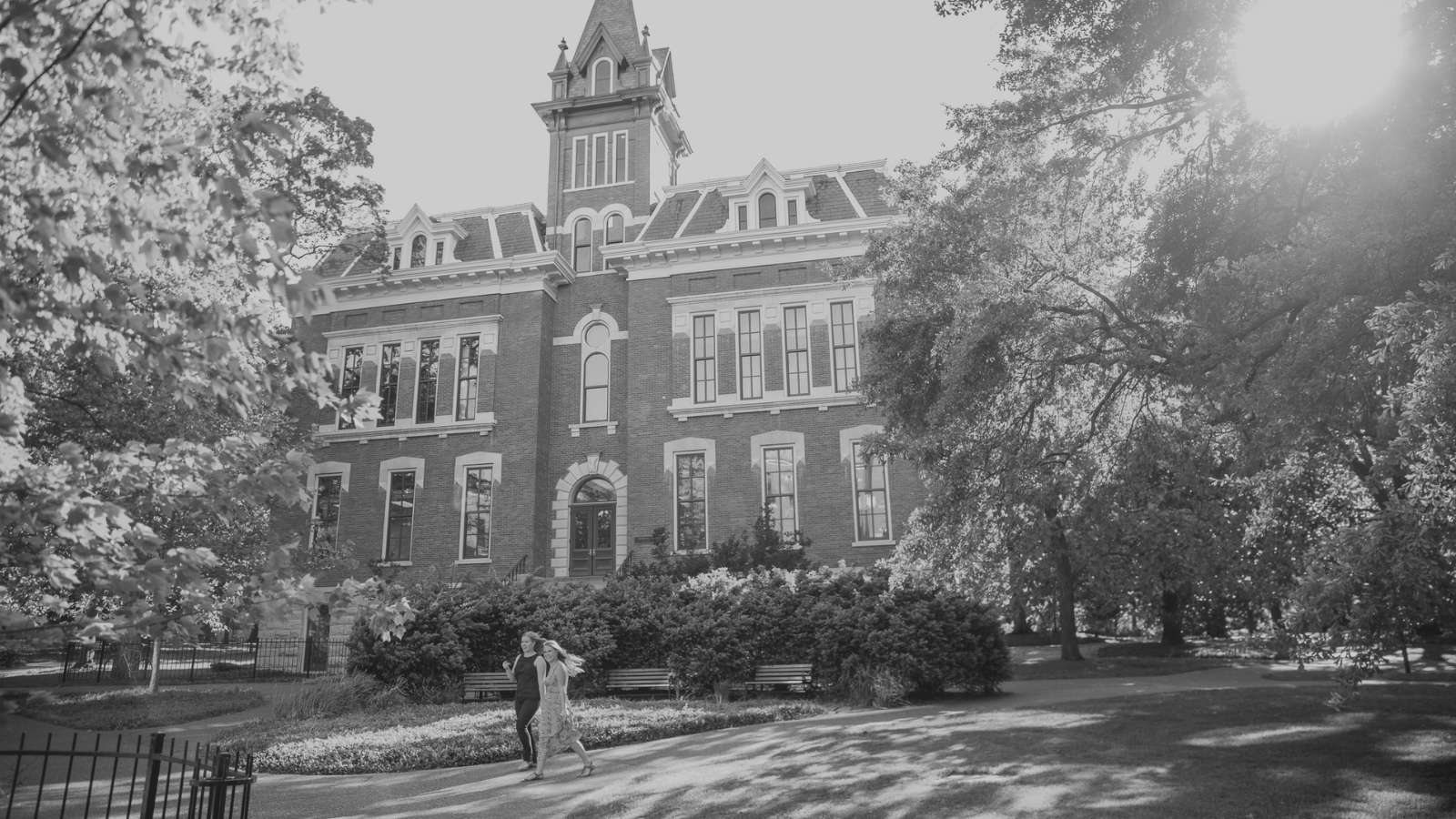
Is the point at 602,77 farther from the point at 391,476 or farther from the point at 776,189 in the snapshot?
the point at 391,476

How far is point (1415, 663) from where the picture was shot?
22.4 metres

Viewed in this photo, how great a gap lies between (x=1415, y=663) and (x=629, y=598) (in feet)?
59.1

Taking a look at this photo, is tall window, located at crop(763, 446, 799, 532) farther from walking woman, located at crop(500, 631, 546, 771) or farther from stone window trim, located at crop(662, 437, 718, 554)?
walking woman, located at crop(500, 631, 546, 771)

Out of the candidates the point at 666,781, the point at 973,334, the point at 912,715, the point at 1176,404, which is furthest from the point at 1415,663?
the point at 666,781

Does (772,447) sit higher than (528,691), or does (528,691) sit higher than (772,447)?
(772,447)

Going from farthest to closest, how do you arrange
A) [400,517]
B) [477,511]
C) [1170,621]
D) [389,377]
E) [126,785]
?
[389,377]
[400,517]
[1170,621]
[477,511]
[126,785]

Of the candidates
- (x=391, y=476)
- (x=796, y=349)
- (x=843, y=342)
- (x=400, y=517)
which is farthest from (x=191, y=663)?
(x=843, y=342)

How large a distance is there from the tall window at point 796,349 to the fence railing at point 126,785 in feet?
62.5

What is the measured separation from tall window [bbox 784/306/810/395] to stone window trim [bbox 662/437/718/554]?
2962 millimetres

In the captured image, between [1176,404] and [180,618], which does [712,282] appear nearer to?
[1176,404]

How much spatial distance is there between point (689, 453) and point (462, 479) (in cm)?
736

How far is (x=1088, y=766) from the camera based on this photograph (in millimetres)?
10336

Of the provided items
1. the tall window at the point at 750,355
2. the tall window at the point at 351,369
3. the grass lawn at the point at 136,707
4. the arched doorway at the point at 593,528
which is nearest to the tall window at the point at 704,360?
the tall window at the point at 750,355

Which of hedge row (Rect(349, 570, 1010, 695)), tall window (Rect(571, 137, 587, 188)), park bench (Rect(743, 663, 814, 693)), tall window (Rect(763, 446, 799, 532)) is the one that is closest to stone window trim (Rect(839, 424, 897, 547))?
tall window (Rect(763, 446, 799, 532))
